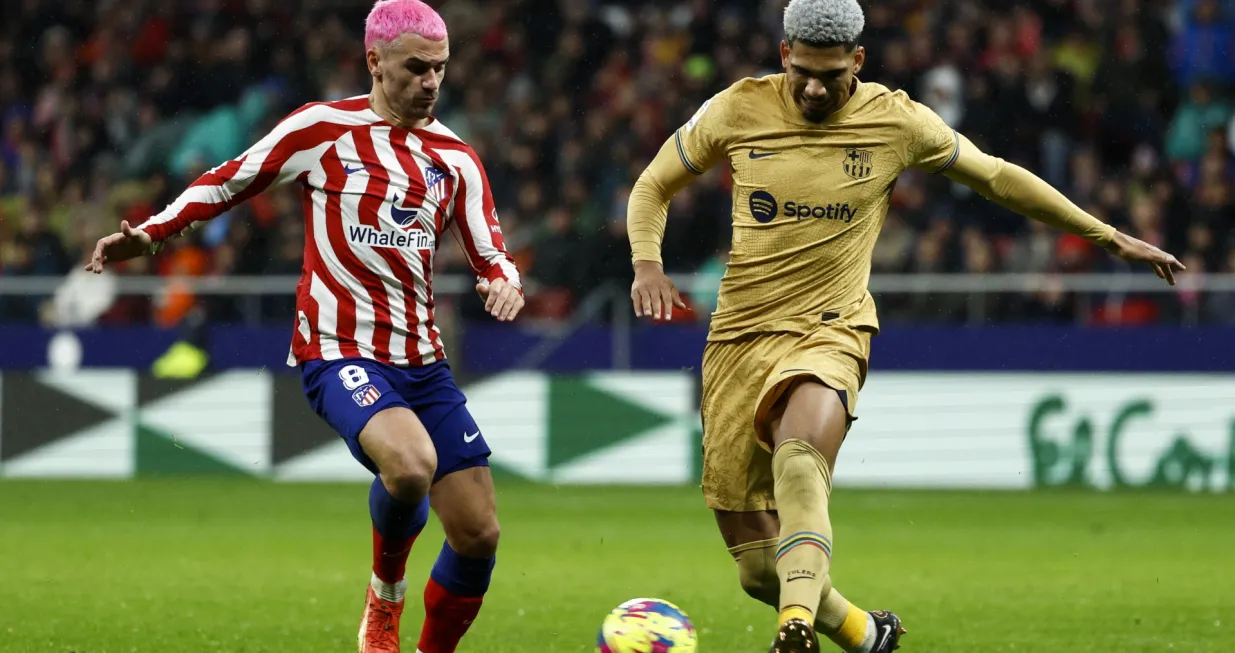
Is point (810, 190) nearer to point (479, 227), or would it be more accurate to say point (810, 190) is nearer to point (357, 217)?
point (479, 227)

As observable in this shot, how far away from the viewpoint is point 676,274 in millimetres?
17172

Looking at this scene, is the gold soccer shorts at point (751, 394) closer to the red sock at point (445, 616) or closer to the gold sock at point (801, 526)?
the gold sock at point (801, 526)

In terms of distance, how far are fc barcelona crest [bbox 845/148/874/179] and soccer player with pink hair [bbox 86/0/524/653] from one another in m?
1.21

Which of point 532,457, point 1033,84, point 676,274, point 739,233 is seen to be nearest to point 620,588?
point 739,233

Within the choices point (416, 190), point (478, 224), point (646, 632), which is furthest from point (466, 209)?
point (646, 632)

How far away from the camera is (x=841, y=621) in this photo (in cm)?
627

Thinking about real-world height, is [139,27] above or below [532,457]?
above

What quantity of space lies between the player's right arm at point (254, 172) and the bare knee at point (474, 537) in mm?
1369

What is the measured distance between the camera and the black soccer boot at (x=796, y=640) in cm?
538

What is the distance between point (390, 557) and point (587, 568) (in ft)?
13.2

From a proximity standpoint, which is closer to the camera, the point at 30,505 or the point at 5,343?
the point at 30,505

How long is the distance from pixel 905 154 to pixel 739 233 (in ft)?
2.05

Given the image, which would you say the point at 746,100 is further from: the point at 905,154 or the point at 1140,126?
the point at 1140,126

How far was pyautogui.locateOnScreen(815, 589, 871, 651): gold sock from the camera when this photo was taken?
245 inches
